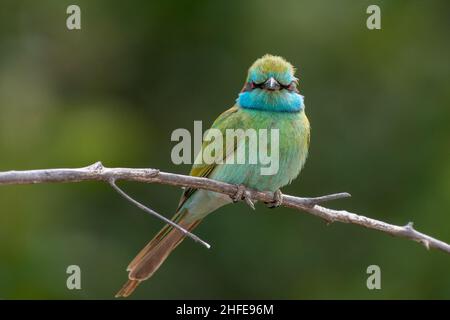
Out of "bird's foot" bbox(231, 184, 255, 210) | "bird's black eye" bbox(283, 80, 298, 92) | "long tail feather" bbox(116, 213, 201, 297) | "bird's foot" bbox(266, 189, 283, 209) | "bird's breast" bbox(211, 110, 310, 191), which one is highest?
"bird's black eye" bbox(283, 80, 298, 92)

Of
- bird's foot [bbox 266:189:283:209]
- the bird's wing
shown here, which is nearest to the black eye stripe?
the bird's wing

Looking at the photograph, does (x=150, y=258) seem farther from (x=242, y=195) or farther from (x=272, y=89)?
(x=272, y=89)

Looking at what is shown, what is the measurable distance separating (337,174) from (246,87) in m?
1.99

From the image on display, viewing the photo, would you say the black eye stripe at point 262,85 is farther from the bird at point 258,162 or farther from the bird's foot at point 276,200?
the bird's foot at point 276,200

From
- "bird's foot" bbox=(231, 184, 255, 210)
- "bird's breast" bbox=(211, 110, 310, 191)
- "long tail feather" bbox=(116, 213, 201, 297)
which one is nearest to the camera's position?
"bird's foot" bbox=(231, 184, 255, 210)

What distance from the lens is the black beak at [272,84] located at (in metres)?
5.16

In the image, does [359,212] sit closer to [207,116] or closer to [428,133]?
[428,133]

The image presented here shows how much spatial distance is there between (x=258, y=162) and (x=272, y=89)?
476mm

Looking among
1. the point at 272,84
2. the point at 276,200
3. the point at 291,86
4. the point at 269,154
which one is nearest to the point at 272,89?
the point at 272,84

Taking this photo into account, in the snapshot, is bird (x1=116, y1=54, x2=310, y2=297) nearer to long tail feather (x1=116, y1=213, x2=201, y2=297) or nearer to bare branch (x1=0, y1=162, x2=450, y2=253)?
long tail feather (x1=116, y1=213, x2=201, y2=297)

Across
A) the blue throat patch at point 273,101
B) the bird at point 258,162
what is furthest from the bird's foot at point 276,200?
the blue throat patch at point 273,101

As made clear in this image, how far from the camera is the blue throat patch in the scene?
5.15 m

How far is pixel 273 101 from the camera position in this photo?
516cm

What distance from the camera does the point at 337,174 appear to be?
23.3 feet
